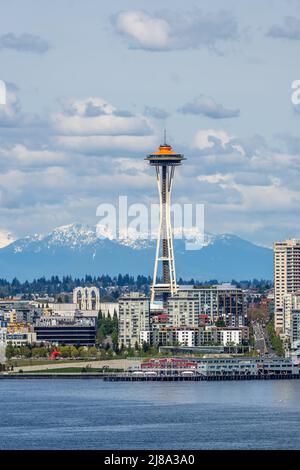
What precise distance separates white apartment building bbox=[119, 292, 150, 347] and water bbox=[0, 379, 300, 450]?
72.9ft

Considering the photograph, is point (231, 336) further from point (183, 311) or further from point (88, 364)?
point (88, 364)

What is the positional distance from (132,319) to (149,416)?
41.3 metres

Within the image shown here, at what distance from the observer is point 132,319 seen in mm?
72875

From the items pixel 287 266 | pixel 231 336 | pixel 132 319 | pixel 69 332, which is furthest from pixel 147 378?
pixel 287 266

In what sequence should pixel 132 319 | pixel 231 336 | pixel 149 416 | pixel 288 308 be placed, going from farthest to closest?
pixel 288 308
pixel 132 319
pixel 231 336
pixel 149 416

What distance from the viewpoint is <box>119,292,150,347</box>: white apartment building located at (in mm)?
72312

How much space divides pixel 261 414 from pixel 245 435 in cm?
643

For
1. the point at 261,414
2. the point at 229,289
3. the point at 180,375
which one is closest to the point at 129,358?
the point at 180,375

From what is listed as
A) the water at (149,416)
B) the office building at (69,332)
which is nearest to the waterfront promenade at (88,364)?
the water at (149,416)

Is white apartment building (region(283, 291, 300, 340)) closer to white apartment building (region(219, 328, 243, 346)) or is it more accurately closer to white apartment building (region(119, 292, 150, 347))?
white apartment building (region(219, 328, 243, 346))

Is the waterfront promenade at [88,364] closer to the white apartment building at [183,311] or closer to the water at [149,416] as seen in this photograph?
the water at [149,416]

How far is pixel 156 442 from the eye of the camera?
24500 mm

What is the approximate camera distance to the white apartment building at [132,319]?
7231cm
